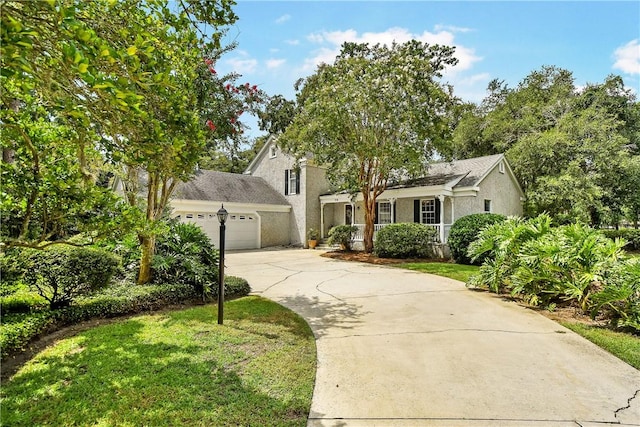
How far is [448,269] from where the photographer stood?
11320mm

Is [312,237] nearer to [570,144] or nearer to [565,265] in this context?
[570,144]

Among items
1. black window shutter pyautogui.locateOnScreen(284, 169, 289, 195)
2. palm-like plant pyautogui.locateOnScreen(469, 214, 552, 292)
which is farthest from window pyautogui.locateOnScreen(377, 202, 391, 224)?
palm-like plant pyautogui.locateOnScreen(469, 214, 552, 292)

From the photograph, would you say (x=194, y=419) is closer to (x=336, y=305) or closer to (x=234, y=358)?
(x=234, y=358)

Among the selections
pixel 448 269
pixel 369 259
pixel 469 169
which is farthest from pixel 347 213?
pixel 448 269

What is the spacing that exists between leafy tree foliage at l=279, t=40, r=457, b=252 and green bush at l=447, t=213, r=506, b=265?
3.18 metres

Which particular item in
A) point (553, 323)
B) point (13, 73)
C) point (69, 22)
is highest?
point (69, 22)

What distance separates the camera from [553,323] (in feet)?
18.6

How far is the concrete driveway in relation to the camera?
3023 mm

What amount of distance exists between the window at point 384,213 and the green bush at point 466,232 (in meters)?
5.56

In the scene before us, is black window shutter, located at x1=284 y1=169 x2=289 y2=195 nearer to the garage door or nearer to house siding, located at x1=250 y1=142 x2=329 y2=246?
house siding, located at x1=250 y1=142 x2=329 y2=246

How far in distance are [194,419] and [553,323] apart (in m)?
5.82

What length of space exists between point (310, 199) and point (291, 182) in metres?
1.73

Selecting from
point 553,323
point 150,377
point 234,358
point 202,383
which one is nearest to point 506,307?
point 553,323

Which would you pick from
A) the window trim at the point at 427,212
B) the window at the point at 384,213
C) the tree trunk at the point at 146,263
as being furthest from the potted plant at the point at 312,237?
the tree trunk at the point at 146,263
